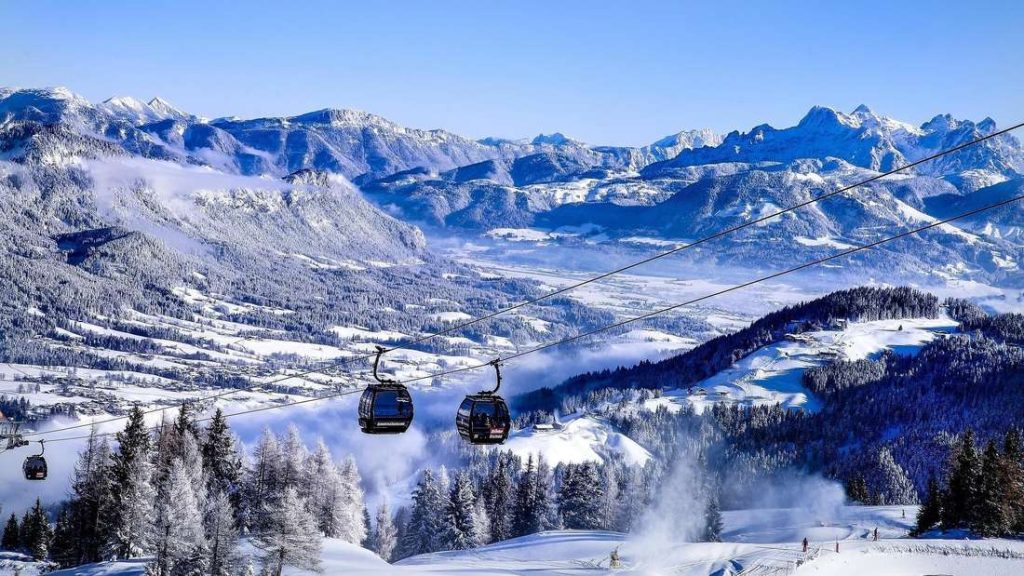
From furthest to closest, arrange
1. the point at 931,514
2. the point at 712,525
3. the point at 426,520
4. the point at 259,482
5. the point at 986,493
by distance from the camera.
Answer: the point at 712,525
the point at 426,520
the point at 931,514
the point at 259,482
the point at 986,493

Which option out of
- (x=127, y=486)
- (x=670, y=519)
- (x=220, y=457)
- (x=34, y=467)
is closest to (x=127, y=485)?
(x=127, y=486)

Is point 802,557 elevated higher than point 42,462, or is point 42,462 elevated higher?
point 42,462

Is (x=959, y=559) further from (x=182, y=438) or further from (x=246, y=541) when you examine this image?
(x=182, y=438)

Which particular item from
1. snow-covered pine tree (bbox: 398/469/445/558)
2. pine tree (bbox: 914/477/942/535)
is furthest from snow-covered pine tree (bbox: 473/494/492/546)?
pine tree (bbox: 914/477/942/535)

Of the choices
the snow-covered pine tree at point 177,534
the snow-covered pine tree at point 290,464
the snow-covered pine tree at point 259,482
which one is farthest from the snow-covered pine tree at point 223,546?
the snow-covered pine tree at point 290,464

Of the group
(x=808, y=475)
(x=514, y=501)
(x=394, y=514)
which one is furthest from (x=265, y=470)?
(x=808, y=475)

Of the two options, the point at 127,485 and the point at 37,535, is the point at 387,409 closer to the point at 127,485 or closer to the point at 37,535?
the point at 127,485
